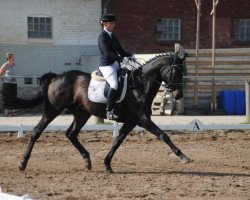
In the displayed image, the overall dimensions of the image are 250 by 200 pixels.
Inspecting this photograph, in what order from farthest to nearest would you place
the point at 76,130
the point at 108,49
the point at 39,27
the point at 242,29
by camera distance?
the point at 242,29 < the point at 39,27 < the point at 76,130 < the point at 108,49

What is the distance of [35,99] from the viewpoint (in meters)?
11.7

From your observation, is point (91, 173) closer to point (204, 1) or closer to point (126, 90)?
point (126, 90)

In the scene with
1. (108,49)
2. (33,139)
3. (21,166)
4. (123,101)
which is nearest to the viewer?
(108,49)

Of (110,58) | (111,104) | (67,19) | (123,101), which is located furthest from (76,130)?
(67,19)

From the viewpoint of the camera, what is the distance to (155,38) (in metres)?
28.5

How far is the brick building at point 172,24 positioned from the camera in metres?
28.1

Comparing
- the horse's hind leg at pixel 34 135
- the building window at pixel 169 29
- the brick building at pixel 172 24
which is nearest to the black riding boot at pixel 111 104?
the horse's hind leg at pixel 34 135

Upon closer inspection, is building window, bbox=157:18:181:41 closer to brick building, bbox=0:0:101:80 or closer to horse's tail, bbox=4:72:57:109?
brick building, bbox=0:0:101:80

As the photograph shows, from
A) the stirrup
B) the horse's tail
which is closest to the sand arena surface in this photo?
the stirrup

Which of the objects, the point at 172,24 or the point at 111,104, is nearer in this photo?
the point at 111,104

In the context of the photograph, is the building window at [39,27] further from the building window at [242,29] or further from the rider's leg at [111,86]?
the rider's leg at [111,86]

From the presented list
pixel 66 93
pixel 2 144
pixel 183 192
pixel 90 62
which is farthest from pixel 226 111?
pixel 183 192

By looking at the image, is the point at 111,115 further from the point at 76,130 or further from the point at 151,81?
the point at 76,130

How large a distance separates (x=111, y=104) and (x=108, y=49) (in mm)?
945
